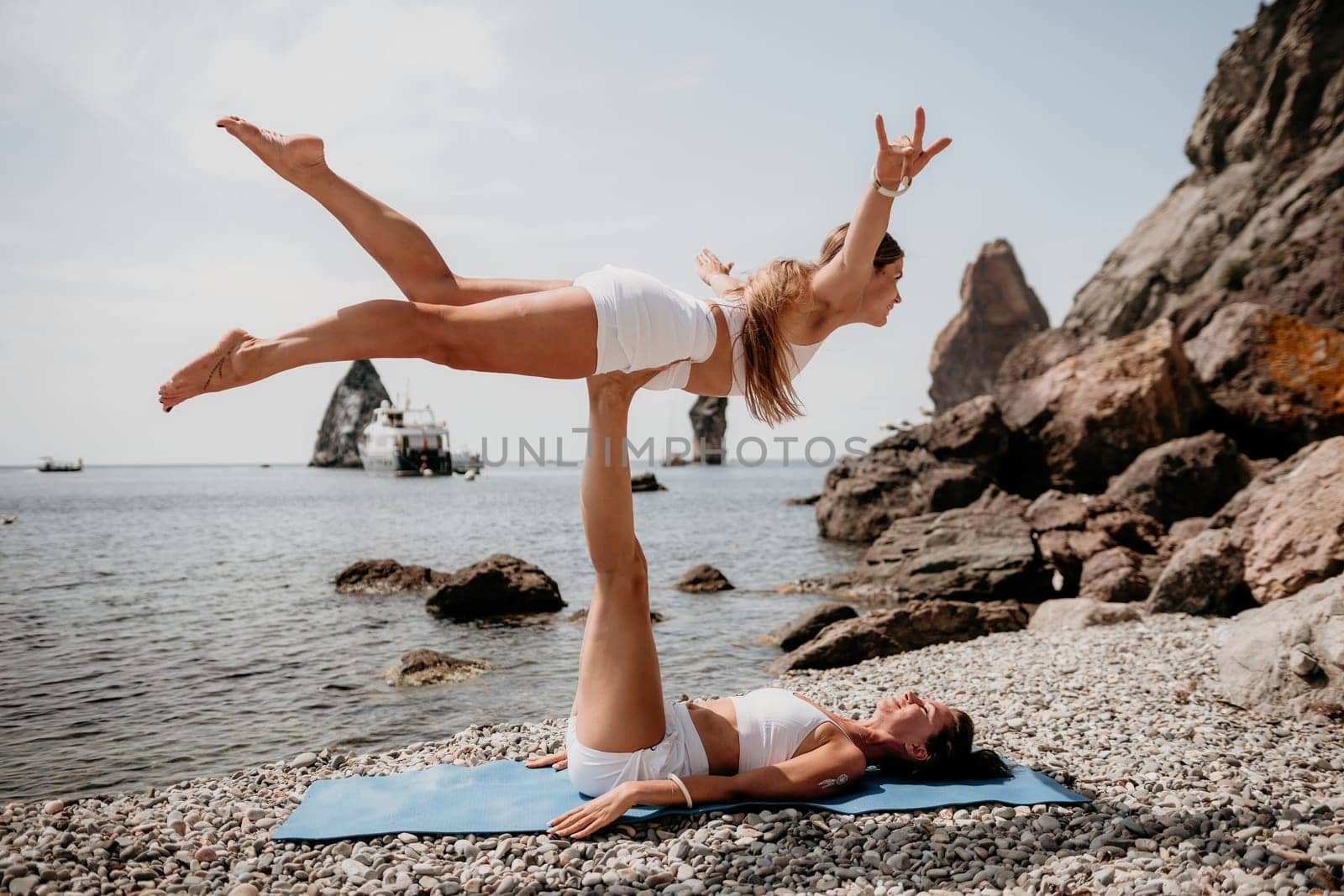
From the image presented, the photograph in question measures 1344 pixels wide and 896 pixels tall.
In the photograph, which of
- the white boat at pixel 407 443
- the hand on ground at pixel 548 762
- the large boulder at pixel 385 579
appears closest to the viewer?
the hand on ground at pixel 548 762

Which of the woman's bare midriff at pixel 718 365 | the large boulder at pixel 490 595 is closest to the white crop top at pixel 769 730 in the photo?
the woman's bare midriff at pixel 718 365

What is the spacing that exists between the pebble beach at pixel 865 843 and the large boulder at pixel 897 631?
4.22 metres

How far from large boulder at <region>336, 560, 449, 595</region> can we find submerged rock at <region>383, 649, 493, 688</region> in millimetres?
7323

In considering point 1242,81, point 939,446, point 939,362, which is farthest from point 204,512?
point 939,362

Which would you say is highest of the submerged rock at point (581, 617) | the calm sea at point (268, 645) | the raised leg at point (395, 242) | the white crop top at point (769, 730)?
the raised leg at point (395, 242)

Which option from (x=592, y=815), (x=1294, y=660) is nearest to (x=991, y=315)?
(x=1294, y=660)

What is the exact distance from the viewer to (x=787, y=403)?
474 cm

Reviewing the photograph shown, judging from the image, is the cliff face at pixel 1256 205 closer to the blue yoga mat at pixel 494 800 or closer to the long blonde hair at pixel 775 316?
the blue yoga mat at pixel 494 800

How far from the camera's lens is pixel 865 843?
430 centimetres

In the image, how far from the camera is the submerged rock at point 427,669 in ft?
33.7

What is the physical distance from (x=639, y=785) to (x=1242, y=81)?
4968 cm

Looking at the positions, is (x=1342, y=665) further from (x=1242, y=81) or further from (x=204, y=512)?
(x=204, y=512)

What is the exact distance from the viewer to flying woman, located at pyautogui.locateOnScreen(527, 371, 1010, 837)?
4547mm

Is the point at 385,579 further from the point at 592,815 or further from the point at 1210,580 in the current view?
the point at 592,815
